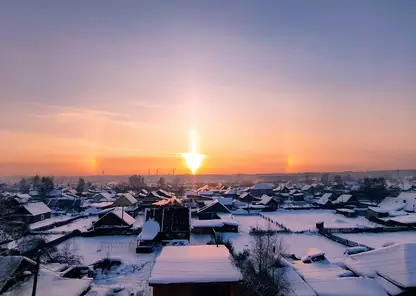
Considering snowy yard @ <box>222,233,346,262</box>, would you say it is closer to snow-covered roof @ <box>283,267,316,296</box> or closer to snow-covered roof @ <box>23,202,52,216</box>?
snow-covered roof @ <box>283,267,316,296</box>

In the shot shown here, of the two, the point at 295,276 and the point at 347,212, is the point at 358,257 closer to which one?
the point at 295,276

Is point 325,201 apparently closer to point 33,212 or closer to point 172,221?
point 172,221

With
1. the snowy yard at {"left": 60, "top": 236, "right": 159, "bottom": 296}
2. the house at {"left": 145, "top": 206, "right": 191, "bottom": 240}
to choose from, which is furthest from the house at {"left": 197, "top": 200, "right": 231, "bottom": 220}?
the snowy yard at {"left": 60, "top": 236, "right": 159, "bottom": 296}

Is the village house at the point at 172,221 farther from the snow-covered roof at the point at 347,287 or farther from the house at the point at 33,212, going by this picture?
the house at the point at 33,212

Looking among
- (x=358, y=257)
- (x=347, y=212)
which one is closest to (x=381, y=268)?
(x=358, y=257)

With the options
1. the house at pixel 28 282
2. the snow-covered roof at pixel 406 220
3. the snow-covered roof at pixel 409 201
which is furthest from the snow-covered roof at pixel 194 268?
the snow-covered roof at pixel 409 201
